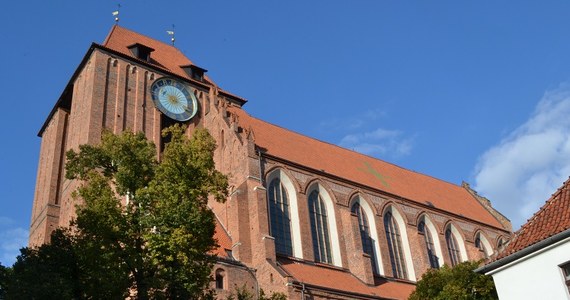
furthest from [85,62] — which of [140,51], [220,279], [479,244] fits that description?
[479,244]

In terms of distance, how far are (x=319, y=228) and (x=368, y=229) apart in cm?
360

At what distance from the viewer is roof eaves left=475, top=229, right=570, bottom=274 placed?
13.7 meters

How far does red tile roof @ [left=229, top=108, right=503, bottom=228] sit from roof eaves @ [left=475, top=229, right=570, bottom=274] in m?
17.4

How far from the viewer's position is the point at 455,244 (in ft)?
127

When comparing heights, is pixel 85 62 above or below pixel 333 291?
above

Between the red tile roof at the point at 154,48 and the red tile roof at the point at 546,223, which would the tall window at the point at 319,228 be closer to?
the red tile roof at the point at 154,48

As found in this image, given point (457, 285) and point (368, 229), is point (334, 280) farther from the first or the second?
point (457, 285)

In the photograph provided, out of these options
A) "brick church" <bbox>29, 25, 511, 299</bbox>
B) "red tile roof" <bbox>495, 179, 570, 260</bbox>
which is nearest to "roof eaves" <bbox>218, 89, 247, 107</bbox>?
"brick church" <bbox>29, 25, 511, 299</bbox>

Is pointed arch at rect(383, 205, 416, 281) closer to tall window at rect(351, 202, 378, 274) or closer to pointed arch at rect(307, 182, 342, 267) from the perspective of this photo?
tall window at rect(351, 202, 378, 274)

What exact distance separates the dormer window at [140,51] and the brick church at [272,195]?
7 cm

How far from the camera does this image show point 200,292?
16.5 meters

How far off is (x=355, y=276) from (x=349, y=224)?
284 centimetres

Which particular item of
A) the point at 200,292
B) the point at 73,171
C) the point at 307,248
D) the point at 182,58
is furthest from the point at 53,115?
the point at 200,292

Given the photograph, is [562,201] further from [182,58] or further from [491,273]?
[182,58]
